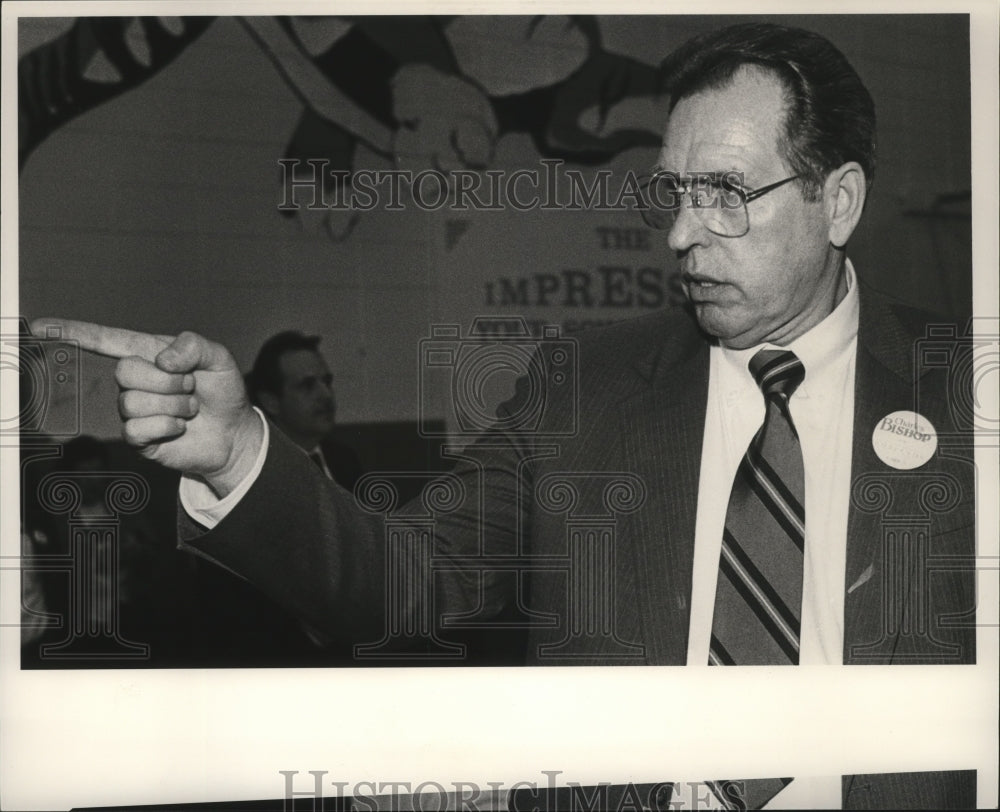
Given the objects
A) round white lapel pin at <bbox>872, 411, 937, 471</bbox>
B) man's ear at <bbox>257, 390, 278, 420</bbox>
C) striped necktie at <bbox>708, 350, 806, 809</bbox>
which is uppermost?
man's ear at <bbox>257, 390, 278, 420</bbox>

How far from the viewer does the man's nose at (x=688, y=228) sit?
254cm

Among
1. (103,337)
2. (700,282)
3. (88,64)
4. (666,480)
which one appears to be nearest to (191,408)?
(103,337)

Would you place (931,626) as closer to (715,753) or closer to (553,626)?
(715,753)

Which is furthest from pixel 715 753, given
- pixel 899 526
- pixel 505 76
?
pixel 505 76

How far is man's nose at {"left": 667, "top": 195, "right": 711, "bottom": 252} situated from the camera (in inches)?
100.0

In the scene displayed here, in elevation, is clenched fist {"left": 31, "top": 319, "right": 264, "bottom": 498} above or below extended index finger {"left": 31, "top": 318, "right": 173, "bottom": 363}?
below

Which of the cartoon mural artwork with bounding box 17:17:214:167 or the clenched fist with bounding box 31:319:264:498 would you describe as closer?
the clenched fist with bounding box 31:319:264:498

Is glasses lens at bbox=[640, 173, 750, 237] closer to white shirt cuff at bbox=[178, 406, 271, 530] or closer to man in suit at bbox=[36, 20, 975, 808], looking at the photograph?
man in suit at bbox=[36, 20, 975, 808]

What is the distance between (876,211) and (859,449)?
581 millimetres

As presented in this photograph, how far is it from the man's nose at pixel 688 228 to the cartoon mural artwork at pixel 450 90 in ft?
0.59

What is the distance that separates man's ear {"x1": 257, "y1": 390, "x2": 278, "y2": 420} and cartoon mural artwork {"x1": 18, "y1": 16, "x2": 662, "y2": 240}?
416 millimetres

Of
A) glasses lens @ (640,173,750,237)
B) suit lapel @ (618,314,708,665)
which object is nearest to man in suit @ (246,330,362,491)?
suit lapel @ (618,314,708,665)

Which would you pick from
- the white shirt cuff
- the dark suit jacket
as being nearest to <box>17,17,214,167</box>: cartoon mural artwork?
the white shirt cuff

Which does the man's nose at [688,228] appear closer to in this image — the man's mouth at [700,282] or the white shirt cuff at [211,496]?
the man's mouth at [700,282]
